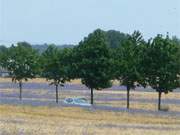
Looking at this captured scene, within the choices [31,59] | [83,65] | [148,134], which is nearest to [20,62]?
[31,59]

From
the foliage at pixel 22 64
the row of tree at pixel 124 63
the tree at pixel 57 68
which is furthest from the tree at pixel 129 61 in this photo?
the foliage at pixel 22 64

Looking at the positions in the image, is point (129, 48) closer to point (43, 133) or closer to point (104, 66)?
point (104, 66)

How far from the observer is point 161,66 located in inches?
1635

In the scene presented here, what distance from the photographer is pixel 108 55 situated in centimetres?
4575

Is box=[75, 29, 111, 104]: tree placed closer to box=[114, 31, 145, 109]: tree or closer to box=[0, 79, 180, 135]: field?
box=[114, 31, 145, 109]: tree

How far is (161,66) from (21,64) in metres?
19.2

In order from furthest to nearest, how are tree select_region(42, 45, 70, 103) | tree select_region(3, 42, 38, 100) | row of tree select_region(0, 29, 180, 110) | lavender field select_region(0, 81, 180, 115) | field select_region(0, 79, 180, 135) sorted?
1. tree select_region(3, 42, 38, 100)
2. tree select_region(42, 45, 70, 103)
3. row of tree select_region(0, 29, 180, 110)
4. lavender field select_region(0, 81, 180, 115)
5. field select_region(0, 79, 180, 135)

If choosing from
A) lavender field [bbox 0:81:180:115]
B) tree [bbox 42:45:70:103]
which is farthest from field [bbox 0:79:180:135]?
tree [bbox 42:45:70:103]

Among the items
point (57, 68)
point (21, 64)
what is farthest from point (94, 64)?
point (21, 64)

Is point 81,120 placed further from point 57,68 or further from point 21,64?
point 21,64

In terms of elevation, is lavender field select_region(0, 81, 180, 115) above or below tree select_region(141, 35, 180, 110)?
below

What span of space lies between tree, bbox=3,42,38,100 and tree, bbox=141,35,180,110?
17.3 m

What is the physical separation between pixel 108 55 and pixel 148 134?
26.0 m

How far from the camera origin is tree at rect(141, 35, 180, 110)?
41.1 meters
